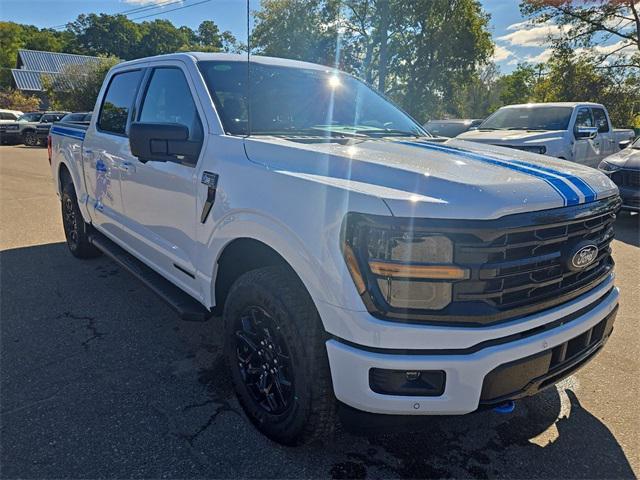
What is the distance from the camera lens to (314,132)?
295cm

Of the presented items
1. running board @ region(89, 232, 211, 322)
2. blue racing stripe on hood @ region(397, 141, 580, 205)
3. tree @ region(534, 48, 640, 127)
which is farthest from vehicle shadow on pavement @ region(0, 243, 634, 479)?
tree @ region(534, 48, 640, 127)

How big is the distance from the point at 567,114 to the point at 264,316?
884cm

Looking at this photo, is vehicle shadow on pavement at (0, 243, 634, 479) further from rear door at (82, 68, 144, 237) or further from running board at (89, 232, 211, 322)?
rear door at (82, 68, 144, 237)

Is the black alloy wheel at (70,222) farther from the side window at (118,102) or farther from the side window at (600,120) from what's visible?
the side window at (600,120)

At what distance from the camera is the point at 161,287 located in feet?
10.6

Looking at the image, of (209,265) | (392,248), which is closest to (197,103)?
(209,265)

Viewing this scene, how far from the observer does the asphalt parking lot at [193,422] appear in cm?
222

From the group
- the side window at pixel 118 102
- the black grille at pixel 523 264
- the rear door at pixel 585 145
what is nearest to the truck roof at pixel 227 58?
the side window at pixel 118 102

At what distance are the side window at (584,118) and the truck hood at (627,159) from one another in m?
1.13

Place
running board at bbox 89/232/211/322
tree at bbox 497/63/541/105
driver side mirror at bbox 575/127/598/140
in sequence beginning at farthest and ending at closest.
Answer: tree at bbox 497/63/541/105 < driver side mirror at bbox 575/127/598/140 < running board at bbox 89/232/211/322

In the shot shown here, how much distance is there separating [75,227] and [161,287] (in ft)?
8.59

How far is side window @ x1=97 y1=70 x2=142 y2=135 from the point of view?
383 centimetres

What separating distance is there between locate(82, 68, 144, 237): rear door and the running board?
13 cm

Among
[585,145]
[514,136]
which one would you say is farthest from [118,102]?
[585,145]
